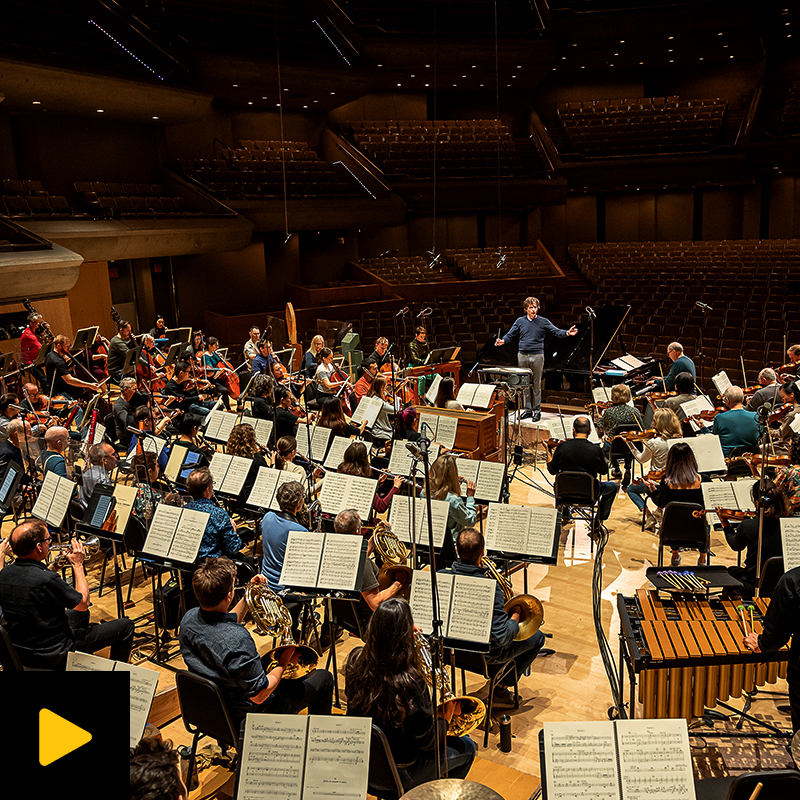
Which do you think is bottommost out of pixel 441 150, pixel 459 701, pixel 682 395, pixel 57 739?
pixel 459 701

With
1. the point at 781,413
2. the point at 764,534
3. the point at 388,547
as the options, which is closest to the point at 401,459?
the point at 388,547

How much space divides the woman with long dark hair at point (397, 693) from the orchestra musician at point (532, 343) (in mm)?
7283

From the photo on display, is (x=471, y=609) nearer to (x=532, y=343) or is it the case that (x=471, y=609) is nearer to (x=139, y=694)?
(x=139, y=694)

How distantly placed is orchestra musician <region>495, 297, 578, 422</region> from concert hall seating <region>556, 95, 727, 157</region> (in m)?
14.4

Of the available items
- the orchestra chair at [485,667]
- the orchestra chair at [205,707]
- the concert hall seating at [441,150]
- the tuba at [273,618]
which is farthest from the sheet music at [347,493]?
the concert hall seating at [441,150]

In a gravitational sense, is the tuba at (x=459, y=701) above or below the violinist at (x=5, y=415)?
below

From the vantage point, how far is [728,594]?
4.48 metres

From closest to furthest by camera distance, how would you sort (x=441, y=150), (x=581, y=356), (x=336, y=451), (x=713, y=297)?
(x=336, y=451) → (x=581, y=356) → (x=713, y=297) → (x=441, y=150)

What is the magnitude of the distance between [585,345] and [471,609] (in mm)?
9960

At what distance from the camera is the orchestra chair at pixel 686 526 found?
5781 millimetres

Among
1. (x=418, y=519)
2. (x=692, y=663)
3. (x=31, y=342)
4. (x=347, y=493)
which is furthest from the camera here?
(x=31, y=342)

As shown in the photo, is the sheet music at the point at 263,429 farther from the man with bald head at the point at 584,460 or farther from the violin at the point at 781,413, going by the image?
the violin at the point at 781,413

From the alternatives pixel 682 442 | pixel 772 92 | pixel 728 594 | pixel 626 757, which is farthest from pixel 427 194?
pixel 626 757

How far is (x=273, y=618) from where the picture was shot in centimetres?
434
